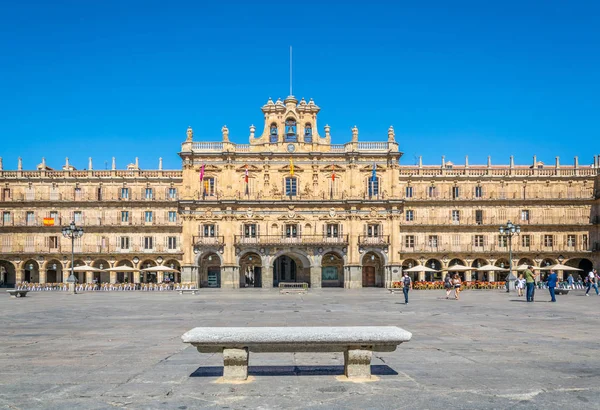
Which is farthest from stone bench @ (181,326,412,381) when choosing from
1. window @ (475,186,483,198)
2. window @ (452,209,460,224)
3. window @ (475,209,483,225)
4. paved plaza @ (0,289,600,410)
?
window @ (475,186,483,198)

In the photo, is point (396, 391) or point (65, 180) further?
point (65, 180)

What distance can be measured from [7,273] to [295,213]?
102 feet

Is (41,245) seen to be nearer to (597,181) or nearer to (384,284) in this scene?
(384,284)

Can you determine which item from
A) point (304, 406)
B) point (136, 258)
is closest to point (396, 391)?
point (304, 406)

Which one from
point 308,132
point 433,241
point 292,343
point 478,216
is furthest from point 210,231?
point 292,343

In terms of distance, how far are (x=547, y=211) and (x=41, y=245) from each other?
5008 centimetres

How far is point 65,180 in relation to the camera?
63.3m

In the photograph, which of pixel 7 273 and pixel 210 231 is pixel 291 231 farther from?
pixel 7 273

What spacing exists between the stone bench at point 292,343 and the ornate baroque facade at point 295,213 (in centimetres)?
4883

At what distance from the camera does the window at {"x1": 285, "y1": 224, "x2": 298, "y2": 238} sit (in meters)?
59.5

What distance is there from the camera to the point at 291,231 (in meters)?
59.5

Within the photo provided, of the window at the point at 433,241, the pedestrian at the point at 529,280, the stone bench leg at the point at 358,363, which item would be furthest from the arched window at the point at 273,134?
the stone bench leg at the point at 358,363

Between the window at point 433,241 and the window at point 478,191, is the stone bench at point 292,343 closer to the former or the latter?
the window at point 433,241

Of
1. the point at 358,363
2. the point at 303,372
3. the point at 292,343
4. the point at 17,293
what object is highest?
the point at 292,343
